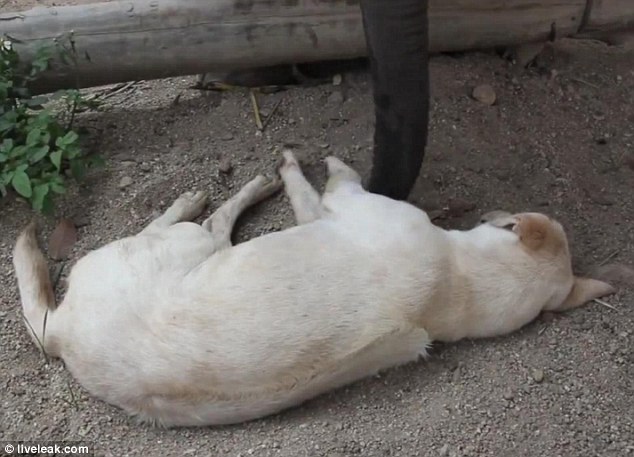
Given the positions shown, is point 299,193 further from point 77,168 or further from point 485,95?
point 485,95

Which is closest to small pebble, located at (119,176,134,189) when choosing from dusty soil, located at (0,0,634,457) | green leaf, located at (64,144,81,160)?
dusty soil, located at (0,0,634,457)

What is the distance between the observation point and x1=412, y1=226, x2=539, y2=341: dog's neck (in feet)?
11.2

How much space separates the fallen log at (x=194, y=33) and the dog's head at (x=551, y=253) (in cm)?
131

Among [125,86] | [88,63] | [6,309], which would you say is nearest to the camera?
[6,309]

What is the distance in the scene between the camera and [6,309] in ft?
12.0

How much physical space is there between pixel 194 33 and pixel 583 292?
6.87 ft

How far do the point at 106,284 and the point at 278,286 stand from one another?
A: 638 millimetres

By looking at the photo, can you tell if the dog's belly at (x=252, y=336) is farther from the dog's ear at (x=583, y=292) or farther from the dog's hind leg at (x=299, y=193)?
the dog's ear at (x=583, y=292)

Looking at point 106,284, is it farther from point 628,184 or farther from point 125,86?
point 628,184

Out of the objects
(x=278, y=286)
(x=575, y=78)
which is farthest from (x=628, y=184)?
(x=278, y=286)

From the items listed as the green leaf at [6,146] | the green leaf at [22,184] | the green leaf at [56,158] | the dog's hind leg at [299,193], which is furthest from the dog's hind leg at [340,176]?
the green leaf at [6,146]

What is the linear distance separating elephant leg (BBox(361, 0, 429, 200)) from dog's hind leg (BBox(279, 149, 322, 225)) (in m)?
0.39

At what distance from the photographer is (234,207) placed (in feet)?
12.8

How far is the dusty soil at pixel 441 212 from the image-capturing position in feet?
10.7
